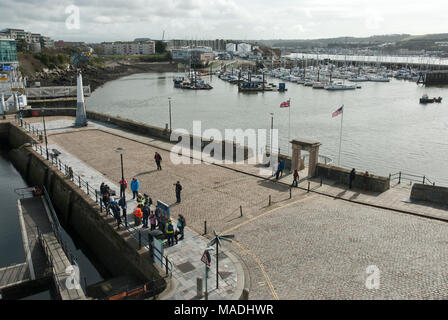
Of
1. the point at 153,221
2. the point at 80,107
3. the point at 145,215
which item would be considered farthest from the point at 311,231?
the point at 80,107

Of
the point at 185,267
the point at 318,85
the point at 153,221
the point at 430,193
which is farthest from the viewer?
the point at 318,85

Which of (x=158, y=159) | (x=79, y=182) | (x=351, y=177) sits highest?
(x=158, y=159)

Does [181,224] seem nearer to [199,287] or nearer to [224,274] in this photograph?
[224,274]

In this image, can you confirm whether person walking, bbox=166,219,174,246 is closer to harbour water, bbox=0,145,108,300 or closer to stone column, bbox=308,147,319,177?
harbour water, bbox=0,145,108,300

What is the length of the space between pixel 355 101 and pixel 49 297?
77862 mm

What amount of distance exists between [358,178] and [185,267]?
445 inches

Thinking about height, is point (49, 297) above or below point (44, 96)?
below

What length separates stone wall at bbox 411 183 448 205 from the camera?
1770cm

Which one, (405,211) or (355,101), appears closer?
(405,211)

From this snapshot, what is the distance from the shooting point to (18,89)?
53.9m

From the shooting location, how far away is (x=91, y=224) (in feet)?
62.0
